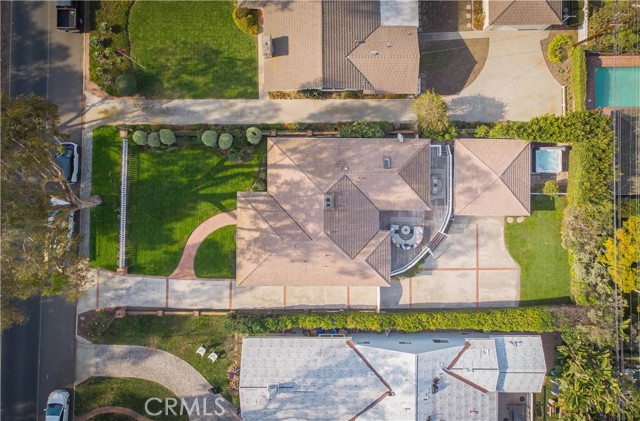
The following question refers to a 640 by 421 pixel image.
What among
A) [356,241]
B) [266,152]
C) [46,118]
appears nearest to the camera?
[46,118]

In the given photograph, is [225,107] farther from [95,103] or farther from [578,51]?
[578,51]

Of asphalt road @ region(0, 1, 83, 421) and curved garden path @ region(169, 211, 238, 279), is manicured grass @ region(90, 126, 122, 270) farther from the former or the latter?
curved garden path @ region(169, 211, 238, 279)

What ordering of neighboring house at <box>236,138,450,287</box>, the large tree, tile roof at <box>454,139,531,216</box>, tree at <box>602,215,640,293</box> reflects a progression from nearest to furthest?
the large tree < neighboring house at <box>236,138,450,287</box> < tree at <box>602,215,640,293</box> < tile roof at <box>454,139,531,216</box>

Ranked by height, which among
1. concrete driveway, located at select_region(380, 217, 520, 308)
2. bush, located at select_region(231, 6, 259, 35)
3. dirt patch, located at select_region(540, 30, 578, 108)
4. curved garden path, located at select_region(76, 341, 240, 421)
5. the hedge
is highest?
bush, located at select_region(231, 6, 259, 35)

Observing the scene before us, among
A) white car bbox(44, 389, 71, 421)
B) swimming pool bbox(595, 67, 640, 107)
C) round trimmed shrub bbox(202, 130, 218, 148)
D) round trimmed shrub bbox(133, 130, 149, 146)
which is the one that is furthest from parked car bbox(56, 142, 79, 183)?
swimming pool bbox(595, 67, 640, 107)

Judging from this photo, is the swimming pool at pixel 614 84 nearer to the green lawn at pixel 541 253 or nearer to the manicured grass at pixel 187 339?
the green lawn at pixel 541 253

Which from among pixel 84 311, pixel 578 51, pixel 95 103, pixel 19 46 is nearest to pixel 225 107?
pixel 95 103

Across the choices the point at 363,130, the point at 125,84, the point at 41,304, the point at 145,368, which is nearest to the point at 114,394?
the point at 145,368
